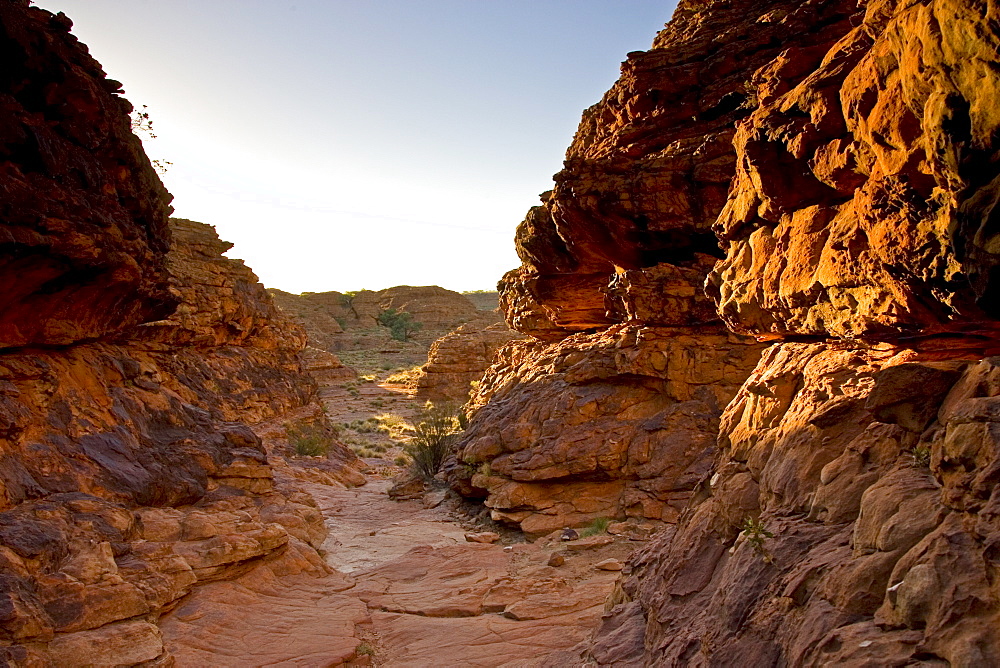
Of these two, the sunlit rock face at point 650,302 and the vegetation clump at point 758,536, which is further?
the sunlit rock face at point 650,302

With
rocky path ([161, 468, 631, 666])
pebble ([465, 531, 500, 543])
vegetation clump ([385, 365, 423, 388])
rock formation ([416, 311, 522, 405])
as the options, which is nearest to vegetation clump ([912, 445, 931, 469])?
rocky path ([161, 468, 631, 666])

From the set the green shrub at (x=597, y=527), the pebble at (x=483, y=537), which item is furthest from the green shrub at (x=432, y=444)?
the green shrub at (x=597, y=527)

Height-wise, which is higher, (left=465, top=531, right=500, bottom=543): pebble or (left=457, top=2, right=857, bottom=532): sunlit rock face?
(left=457, top=2, right=857, bottom=532): sunlit rock face

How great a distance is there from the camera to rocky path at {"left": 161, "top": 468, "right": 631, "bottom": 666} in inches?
289

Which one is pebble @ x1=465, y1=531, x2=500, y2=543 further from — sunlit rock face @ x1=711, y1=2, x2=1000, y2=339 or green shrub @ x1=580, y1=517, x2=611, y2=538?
sunlit rock face @ x1=711, y1=2, x2=1000, y2=339

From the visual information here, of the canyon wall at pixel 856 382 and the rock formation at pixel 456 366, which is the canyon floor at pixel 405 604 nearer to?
the canyon wall at pixel 856 382

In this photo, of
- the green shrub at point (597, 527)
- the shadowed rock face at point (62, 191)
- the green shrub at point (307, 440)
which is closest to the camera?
the shadowed rock face at point (62, 191)

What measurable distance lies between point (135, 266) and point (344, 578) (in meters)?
5.95

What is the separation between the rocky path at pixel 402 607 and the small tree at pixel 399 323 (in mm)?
52290

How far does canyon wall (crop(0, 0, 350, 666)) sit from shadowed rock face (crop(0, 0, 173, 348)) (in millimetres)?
23

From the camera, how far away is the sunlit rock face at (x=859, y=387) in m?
2.92

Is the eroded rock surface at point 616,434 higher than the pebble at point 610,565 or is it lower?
higher

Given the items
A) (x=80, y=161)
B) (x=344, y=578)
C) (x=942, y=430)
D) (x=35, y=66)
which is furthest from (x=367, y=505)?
(x=942, y=430)

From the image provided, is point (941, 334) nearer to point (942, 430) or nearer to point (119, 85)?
point (942, 430)
